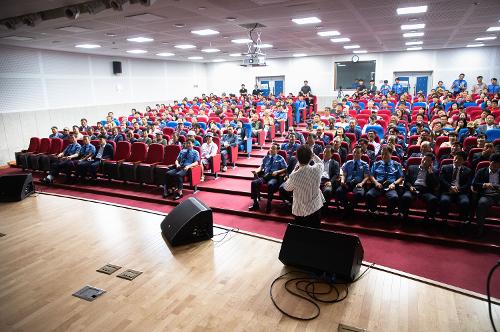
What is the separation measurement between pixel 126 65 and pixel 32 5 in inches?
376

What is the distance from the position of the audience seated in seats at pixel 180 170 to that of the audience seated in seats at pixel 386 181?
3.42 metres

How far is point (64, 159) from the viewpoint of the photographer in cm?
808

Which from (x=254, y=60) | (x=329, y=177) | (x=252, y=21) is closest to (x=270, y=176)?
(x=329, y=177)

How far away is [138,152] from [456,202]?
20.8 ft

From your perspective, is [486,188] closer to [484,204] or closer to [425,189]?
[484,204]

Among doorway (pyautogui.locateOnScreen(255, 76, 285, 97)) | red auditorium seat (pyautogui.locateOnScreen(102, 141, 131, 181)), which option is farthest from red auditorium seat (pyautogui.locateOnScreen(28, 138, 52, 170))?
doorway (pyautogui.locateOnScreen(255, 76, 285, 97))

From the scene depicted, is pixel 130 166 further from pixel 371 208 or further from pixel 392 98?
pixel 392 98

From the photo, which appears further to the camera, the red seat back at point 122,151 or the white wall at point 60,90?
the white wall at point 60,90

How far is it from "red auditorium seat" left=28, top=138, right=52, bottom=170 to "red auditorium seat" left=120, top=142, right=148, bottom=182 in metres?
2.93

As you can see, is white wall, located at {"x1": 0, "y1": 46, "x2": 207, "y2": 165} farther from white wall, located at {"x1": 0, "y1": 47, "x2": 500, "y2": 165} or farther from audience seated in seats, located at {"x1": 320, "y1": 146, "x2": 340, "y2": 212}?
audience seated in seats, located at {"x1": 320, "y1": 146, "x2": 340, "y2": 212}

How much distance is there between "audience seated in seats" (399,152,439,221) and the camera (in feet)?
15.2

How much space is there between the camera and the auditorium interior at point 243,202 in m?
3.06

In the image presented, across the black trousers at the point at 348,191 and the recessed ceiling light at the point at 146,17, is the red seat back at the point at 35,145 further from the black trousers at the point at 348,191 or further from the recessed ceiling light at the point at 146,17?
the black trousers at the point at 348,191

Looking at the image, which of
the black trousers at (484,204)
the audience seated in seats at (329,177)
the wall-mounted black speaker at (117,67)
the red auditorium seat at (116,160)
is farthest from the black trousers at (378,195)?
the wall-mounted black speaker at (117,67)
